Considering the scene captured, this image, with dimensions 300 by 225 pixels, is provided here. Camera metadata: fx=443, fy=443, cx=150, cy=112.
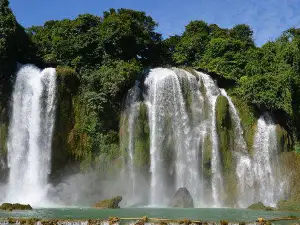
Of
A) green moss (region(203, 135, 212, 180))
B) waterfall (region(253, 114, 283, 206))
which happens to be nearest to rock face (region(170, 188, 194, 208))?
green moss (region(203, 135, 212, 180))

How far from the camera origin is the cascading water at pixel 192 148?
31984 mm

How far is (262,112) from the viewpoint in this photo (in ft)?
115

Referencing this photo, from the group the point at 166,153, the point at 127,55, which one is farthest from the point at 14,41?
the point at 166,153

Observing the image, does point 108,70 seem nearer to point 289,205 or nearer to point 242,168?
point 242,168

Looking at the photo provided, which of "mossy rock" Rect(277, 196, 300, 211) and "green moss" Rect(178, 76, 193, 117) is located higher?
"green moss" Rect(178, 76, 193, 117)

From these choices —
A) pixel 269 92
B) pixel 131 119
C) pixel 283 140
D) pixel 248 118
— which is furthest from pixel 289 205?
pixel 131 119

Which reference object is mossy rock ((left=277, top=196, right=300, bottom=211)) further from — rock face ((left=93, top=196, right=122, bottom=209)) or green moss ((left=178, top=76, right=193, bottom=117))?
rock face ((left=93, top=196, right=122, bottom=209))

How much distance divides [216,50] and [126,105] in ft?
37.4

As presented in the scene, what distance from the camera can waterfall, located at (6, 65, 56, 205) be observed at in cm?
3078

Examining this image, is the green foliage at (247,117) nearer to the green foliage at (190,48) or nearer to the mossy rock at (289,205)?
the mossy rock at (289,205)

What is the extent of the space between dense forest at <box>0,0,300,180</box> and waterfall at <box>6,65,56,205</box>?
629 millimetres

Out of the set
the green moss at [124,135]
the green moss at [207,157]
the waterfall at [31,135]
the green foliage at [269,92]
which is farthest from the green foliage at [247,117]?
the waterfall at [31,135]

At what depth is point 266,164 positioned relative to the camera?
32.8m

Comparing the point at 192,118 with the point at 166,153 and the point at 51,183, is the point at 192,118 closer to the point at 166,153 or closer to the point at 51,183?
the point at 166,153
